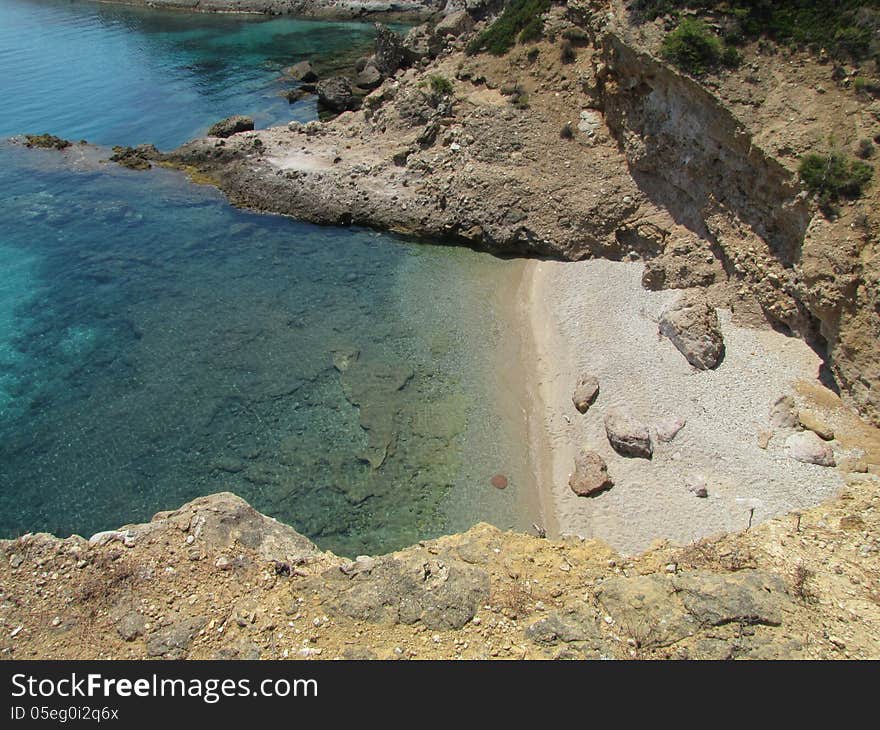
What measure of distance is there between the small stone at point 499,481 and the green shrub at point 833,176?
1457 centimetres

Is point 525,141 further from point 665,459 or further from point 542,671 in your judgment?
point 542,671

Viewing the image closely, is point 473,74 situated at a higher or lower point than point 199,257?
higher

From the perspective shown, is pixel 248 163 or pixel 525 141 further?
pixel 248 163

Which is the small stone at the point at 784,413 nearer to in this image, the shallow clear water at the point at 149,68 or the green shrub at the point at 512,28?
the green shrub at the point at 512,28

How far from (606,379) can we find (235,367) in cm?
1500

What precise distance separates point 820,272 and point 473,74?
24409mm

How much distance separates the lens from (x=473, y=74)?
37.0 metres

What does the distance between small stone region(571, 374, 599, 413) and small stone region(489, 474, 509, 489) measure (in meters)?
4.03

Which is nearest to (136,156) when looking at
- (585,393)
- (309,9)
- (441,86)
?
(441,86)

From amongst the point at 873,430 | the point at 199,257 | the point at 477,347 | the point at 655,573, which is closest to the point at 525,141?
the point at 477,347

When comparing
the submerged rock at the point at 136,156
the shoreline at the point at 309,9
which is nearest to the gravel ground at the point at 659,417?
the submerged rock at the point at 136,156

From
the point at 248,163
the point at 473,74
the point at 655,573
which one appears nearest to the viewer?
the point at 655,573

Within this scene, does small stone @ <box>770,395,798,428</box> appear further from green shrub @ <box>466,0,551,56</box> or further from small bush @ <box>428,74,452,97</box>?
small bush @ <box>428,74,452,97</box>

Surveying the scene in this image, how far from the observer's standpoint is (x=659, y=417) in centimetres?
2128
